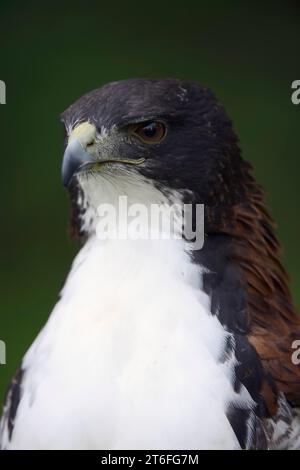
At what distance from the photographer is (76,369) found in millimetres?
3482

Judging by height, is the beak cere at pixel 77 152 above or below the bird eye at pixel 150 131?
below

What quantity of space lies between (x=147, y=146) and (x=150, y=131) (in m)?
0.05

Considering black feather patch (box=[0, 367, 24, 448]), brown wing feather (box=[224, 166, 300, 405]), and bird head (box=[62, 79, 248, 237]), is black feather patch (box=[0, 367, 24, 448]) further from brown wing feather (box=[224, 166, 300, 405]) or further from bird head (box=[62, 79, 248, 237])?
brown wing feather (box=[224, 166, 300, 405])

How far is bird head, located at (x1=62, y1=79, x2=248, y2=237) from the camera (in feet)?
12.0

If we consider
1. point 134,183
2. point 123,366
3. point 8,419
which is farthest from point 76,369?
point 134,183

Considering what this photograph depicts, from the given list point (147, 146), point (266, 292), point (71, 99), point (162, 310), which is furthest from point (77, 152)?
point (71, 99)

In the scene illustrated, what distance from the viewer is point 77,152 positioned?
3631 millimetres

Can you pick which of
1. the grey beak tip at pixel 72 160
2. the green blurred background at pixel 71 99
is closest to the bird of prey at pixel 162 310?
the grey beak tip at pixel 72 160

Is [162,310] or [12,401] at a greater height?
[162,310]

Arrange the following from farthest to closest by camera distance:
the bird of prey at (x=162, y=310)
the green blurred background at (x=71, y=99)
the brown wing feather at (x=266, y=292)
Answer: the green blurred background at (x=71, y=99)
the brown wing feather at (x=266, y=292)
the bird of prey at (x=162, y=310)

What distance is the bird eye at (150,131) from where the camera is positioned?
3.67 m

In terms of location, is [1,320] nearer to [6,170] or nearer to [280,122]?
[6,170]

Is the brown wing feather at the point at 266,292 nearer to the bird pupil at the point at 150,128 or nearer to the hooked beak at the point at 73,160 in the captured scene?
the bird pupil at the point at 150,128

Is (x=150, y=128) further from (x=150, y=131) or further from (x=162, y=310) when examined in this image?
(x=162, y=310)
